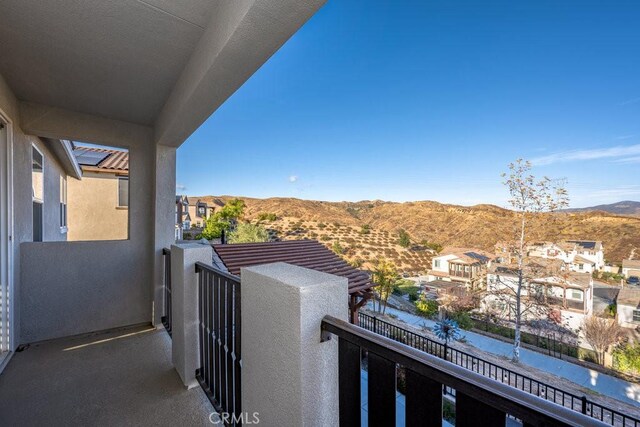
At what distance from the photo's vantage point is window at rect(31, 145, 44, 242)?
3203 millimetres

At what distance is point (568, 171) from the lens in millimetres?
12375

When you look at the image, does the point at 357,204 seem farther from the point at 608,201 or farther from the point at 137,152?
the point at 137,152

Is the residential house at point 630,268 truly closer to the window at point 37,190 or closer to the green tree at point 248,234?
the window at point 37,190

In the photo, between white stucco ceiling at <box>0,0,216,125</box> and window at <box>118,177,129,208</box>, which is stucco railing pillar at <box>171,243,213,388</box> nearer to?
white stucco ceiling at <box>0,0,216,125</box>

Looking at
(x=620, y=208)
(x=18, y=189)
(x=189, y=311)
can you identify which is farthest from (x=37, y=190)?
(x=620, y=208)

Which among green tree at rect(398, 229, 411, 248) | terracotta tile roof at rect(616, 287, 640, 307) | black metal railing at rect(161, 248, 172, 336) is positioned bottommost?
terracotta tile roof at rect(616, 287, 640, 307)

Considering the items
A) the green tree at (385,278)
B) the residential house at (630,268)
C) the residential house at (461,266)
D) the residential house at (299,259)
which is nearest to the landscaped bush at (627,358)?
the residential house at (630,268)

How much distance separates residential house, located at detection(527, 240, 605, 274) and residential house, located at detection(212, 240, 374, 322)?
720 cm

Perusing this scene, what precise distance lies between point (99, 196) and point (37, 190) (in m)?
3.51

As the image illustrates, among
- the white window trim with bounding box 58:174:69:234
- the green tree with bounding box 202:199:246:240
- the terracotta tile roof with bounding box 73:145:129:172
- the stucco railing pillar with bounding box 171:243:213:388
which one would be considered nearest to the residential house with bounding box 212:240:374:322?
the terracotta tile roof with bounding box 73:145:129:172

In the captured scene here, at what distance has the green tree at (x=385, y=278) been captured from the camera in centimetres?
1430

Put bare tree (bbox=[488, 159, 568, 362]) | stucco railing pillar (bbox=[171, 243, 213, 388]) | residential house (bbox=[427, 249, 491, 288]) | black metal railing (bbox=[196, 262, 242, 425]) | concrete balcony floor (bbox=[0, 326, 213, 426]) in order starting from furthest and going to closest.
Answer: residential house (bbox=[427, 249, 491, 288]) < bare tree (bbox=[488, 159, 568, 362]) < stucco railing pillar (bbox=[171, 243, 213, 388]) < concrete balcony floor (bbox=[0, 326, 213, 426]) < black metal railing (bbox=[196, 262, 242, 425])

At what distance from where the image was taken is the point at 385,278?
14391 mm

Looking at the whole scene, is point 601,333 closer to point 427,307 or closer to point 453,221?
point 427,307
